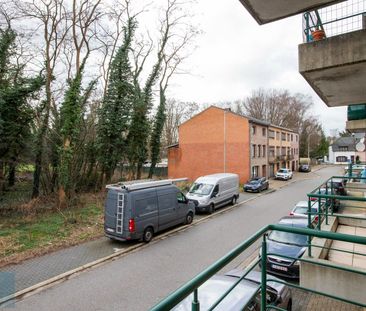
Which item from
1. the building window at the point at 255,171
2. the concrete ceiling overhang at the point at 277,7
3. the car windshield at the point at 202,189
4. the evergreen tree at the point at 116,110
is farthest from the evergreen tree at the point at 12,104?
the building window at the point at 255,171

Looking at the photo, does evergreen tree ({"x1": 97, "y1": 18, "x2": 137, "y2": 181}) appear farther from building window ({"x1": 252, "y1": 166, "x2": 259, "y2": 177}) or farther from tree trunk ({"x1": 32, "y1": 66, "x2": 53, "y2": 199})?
building window ({"x1": 252, "y1": 166, "x2": 259, "y2": 177})

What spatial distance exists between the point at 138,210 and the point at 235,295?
6752 millimetres

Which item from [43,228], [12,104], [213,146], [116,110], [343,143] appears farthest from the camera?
[343,143]

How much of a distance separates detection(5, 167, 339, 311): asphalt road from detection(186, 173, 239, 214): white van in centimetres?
223

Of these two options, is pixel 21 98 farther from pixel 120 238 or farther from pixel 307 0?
pixel 307 0

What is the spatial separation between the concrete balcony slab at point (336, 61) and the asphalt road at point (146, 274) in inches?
Answer: 254

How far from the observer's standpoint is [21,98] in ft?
49.8

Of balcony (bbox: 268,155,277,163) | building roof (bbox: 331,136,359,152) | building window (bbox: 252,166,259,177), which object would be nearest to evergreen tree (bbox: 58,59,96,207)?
building window (bbox: 252,166,259,177)

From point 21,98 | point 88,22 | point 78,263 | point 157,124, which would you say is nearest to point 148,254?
point 78,263

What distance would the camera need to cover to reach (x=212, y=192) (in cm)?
1764

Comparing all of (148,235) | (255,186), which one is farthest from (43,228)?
(255,186)

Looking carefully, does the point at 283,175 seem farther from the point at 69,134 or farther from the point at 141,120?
the point at 69,134

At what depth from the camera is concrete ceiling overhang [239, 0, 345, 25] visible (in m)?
3.50

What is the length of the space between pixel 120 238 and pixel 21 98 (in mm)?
9908
